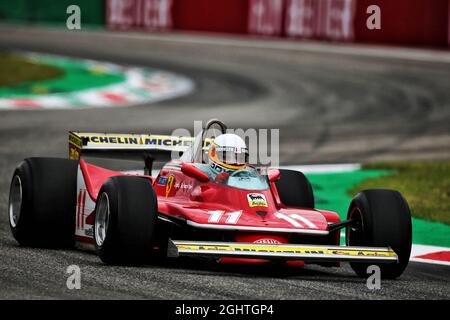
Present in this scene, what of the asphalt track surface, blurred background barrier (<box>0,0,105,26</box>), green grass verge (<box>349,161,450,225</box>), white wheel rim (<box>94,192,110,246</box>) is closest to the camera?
the asphalt track surface

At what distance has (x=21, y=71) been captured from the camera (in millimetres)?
25297

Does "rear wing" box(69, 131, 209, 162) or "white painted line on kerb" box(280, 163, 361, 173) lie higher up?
"rear wing" box(69, 131, 209, 162)

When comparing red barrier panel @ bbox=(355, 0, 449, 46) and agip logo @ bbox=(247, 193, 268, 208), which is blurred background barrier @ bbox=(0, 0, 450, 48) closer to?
red barrier panel @ bbox=(355, 0, 449, 46)

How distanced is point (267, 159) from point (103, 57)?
1392 cm

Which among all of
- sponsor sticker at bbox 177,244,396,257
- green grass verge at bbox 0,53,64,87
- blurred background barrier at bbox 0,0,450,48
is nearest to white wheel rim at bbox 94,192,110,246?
sponsor sticker at bbox 177,244,396,257

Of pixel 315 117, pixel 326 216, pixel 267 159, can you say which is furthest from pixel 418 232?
pixel 315 117

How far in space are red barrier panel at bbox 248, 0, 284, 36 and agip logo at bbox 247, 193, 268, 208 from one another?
907 inches

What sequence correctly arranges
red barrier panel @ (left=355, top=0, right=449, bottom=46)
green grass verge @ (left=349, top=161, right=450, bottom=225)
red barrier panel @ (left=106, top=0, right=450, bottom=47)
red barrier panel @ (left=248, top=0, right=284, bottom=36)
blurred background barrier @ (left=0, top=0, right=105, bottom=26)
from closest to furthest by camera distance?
green grass verge @ (left=349, top=161, right=450, bottom=225) → red barrier panel @ (left=355, top=0, right=449, bottom=46) → red barrier panel @ (left=106, top=0, right=450, bottom=47) → red barrier panel @ (left=248, top=0, right=284, bottom=36) → blurred background barrier @ (left=0, top=0, right=105, bottom=26)

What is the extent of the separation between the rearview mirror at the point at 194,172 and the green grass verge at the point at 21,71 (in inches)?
582

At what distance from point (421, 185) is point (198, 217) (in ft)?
20.4

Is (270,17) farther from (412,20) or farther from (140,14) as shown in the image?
(140,14)

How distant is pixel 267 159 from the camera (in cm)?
1648

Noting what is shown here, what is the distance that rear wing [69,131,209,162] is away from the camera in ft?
35.0

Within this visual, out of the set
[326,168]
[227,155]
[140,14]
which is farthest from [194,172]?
[140,14]
